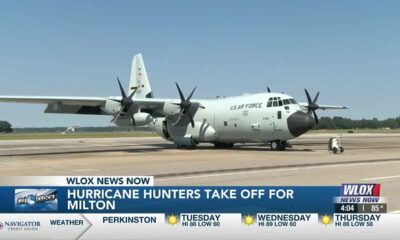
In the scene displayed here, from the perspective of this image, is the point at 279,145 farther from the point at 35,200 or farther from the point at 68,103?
the point at 35,200

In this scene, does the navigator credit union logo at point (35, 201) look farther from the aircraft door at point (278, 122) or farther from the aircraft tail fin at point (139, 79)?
the aircraft tail fin at point (139, 79)

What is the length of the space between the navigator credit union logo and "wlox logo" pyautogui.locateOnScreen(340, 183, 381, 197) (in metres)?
4.19

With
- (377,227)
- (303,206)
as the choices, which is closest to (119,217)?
(303,206)

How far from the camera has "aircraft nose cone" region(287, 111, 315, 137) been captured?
29.6 metres

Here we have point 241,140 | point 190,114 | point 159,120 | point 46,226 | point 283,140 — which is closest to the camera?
point 46,226

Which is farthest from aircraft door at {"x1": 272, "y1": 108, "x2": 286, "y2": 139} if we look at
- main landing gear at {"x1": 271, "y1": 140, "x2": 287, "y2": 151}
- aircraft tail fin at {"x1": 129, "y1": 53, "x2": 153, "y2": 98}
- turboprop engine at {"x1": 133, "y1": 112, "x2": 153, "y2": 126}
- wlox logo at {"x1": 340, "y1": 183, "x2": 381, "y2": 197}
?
wlox logo at {"x1": 340, "y1": 183, "x2": 381, "y2": 197}

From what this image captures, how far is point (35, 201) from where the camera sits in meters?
6.31

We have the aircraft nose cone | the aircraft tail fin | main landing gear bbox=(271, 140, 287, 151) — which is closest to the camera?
the aircraft nose cone

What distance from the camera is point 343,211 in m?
6.45

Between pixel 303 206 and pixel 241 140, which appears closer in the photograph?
pixel 303 206

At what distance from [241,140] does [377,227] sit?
2854 cm

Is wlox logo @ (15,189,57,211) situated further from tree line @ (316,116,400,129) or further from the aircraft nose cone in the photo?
tree line @ (316,116,400,129)

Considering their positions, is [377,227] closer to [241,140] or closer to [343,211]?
[343,211]

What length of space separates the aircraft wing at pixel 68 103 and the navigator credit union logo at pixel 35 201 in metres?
28.1
